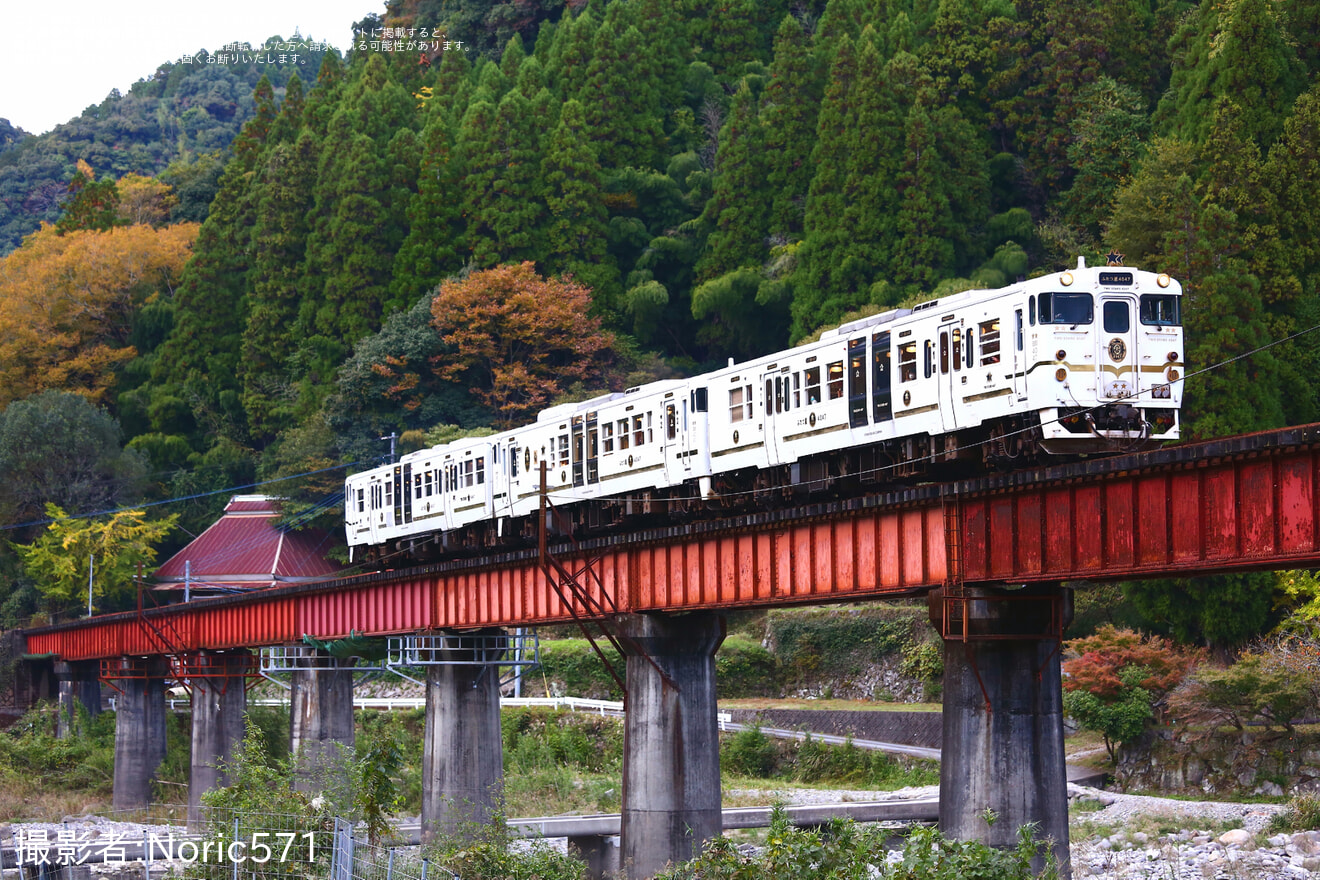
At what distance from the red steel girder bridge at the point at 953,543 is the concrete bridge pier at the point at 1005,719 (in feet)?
3.34

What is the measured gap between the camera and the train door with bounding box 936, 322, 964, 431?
30.1 metres

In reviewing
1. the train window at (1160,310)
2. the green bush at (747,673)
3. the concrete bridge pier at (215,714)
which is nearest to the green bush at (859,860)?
the train window at (1160,310)

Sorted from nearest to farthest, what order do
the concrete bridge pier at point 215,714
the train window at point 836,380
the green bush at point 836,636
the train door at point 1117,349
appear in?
1. the train door at point 1117,349
2. the train window at point 836,380
3. the concrete bridge pier at point 215,714
4. the green bush at point 836,636

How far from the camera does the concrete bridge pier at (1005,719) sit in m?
26.7

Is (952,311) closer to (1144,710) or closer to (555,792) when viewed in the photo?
(1144,710)

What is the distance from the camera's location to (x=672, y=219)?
89125 millimetres

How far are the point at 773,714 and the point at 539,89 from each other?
156 feet

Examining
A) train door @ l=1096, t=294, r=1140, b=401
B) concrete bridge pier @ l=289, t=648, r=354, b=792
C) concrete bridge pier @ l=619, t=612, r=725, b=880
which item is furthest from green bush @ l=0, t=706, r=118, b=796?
train door @ l=1096, t=294, r=1140, b=401

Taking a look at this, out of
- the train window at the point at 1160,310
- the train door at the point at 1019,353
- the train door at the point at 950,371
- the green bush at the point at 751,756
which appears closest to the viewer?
the train door at the point at 1019,353

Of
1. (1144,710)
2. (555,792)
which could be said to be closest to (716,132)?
(555,792)

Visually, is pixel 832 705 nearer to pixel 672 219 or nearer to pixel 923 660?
pixel 923 660

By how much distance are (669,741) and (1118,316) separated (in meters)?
12.8

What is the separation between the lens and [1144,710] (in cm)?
4397

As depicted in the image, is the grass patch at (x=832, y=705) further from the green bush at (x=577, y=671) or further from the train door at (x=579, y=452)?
the train door at (x=579, y=452)
